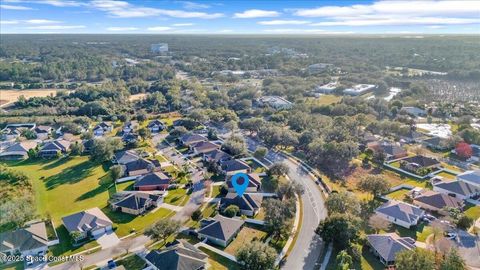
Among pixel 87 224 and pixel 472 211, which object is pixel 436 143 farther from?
pixel 87 224

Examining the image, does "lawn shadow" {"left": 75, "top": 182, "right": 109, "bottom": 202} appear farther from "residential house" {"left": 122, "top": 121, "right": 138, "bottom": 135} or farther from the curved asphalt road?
the curved asphalt road

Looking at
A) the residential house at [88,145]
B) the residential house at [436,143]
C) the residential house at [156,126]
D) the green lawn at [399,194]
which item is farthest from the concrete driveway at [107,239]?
the residential house at [436,143]

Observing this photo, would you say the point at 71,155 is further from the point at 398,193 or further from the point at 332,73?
the point at 332,73

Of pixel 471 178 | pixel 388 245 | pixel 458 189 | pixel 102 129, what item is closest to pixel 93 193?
pixel 102 129

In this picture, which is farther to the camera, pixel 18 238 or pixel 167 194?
pixel 167 194

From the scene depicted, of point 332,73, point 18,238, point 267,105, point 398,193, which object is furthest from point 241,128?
point 332,73

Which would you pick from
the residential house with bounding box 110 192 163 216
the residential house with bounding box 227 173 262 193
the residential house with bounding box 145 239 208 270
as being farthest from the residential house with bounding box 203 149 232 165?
the residential house with bounding box 145 239 208 270
